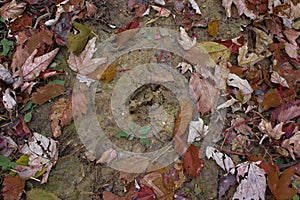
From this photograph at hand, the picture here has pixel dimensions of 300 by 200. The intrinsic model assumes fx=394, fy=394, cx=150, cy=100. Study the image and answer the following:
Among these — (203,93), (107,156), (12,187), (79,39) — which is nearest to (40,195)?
(12,187)

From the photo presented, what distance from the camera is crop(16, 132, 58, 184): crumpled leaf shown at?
1.75 metres

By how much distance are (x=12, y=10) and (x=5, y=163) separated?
0.84 m

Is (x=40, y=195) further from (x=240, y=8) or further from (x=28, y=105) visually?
(x=240, y=8)

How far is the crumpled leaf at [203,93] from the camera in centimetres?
191

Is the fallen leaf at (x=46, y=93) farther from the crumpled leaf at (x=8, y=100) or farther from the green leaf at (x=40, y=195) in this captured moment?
the green leaf at (x=40, y=195)

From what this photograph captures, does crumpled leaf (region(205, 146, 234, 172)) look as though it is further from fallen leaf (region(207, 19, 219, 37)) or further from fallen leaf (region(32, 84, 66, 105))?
fallen leaf (region(32, 84, 66, 105))

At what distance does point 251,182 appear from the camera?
1.74 meters

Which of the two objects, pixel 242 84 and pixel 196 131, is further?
pixel 242 84

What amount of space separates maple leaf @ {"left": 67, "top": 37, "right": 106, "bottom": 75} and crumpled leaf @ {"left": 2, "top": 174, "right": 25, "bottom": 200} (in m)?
0.59

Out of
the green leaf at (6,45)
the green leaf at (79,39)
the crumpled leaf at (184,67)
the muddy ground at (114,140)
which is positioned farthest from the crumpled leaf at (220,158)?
the green leaf at (6,45)

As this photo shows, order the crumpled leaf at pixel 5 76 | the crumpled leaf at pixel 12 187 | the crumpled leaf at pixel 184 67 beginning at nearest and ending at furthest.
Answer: the crumpled leaf at pixel 12 187
the crumpled leaf at pixel 5 76
the crumpled leaf at pixel 184 67

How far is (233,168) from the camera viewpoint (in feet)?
5.88

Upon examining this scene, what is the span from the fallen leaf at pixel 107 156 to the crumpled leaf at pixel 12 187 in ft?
1.14

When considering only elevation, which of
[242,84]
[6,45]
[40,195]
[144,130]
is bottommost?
[40,195]
